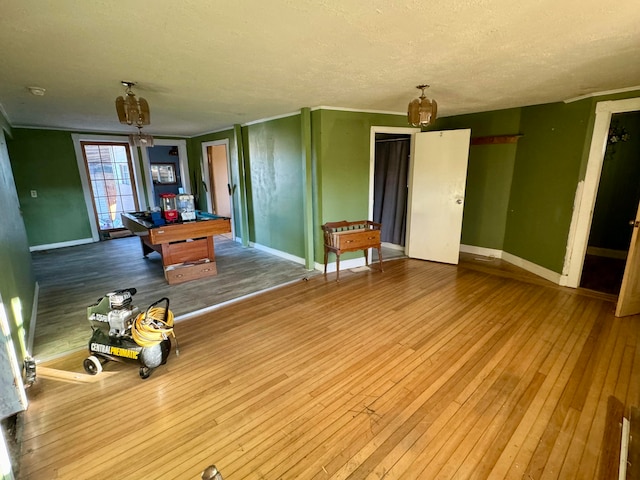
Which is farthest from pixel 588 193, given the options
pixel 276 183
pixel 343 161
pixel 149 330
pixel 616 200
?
pixel 149 330

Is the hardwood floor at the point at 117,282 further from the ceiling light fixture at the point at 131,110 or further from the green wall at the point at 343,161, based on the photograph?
the ceiling light fixture at the point at 131,110

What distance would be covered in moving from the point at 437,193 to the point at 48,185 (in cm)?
716

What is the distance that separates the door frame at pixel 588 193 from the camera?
3164 millimetres

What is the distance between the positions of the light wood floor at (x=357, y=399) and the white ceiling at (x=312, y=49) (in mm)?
2253

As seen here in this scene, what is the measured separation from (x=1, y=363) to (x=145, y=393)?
778 mm

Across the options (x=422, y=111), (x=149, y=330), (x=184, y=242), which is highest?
(x=422, y=111)

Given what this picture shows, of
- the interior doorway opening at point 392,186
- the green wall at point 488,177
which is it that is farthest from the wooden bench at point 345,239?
the green wall at point 488,177

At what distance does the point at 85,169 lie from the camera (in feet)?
19.8

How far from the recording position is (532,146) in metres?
4.12

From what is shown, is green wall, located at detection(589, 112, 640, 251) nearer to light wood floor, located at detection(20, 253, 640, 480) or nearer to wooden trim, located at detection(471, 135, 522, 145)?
wooden trim, located at detection(471, 135, 522, 145)

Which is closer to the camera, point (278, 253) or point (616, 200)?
point (616, 200)

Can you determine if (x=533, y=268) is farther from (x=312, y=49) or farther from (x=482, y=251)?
(x=312, y=49)

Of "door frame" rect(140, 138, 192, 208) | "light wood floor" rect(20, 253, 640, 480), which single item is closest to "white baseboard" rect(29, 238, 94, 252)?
"door frame" rect(140, 138, 192, 208)

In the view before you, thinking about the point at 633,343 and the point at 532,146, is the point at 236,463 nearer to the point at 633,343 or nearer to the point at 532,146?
the point at 633,343
